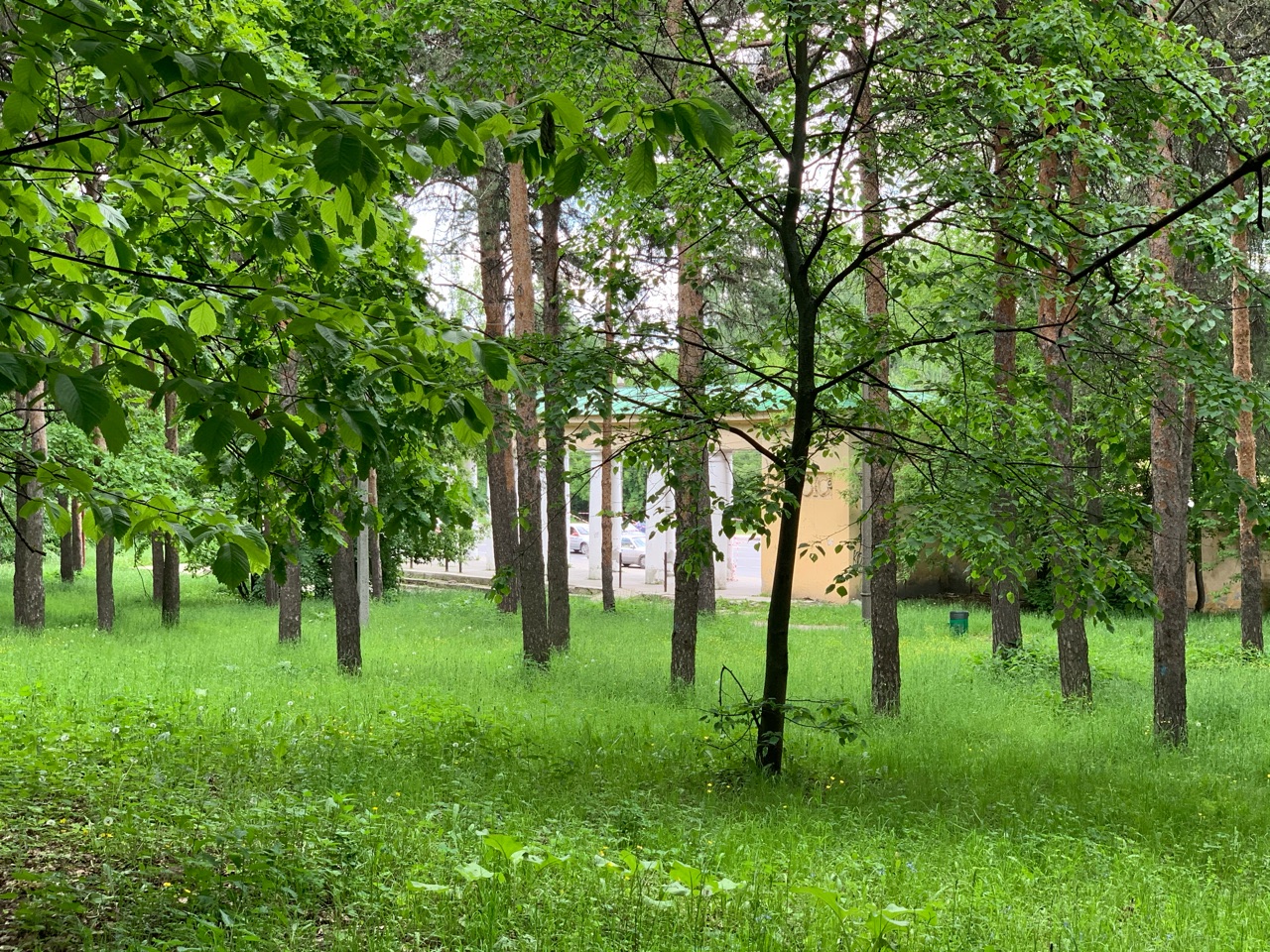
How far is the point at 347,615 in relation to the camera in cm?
1185

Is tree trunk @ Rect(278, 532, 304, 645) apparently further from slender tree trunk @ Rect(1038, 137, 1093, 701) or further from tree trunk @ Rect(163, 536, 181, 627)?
slender tree trunk @ Rect(1038, 137, 1093, 701)

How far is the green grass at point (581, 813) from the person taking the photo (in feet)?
12.2

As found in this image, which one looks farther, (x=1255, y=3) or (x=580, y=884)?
(x=1255, y=3)

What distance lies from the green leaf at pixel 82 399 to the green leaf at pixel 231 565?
2.05 feet

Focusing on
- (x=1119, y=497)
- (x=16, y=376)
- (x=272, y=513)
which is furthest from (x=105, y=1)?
(x=1119, y=497)

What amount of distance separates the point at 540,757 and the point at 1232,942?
4.39 m

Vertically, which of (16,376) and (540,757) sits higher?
(16,376)

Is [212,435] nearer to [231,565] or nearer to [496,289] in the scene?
[231,565]

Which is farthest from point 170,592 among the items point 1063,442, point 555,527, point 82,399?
point 82,399

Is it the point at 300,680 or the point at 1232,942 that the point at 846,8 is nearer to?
the point at 1232,942

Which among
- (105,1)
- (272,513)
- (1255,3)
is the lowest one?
(272,513)

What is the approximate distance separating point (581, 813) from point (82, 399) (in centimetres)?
435

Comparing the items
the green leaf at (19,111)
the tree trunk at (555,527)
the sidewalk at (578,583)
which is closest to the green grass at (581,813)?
the tree trunk at (555,527)

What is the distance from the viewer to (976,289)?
664 centimetres
